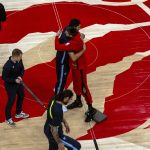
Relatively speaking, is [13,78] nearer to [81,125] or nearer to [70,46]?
[70,46]

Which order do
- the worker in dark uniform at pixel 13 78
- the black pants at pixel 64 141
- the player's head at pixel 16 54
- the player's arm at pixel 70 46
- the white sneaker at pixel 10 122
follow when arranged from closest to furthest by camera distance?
the black pants at pixel 64 141
the player's head at pixel 16 54
the worker in dark uniform at pixel 13 78
the player's arm at pixel 70 46
the white sneaker at pixel 10 122

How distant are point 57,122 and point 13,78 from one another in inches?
59.7

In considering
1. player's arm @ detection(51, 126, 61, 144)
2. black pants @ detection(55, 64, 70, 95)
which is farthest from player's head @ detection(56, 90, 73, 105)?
black pants @ detection(55, 64, 70, 95)

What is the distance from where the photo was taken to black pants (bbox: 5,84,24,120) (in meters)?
7.59

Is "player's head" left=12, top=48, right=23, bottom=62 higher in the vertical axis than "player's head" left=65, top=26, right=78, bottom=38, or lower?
lower

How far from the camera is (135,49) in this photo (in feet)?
33.3

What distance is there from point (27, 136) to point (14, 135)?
23 cm


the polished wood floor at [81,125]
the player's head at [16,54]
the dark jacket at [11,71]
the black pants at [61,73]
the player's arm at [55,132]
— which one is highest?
the player's head at [16,54]

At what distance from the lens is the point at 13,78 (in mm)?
7430

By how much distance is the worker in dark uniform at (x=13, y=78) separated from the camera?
726cm

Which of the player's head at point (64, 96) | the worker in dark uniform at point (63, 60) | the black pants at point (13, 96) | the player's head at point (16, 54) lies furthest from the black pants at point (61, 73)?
the player's head at point (64, 96)

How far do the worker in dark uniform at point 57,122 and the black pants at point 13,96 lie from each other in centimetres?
134

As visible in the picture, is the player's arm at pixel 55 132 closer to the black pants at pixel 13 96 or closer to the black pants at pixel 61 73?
the black pants at pixel 13 96

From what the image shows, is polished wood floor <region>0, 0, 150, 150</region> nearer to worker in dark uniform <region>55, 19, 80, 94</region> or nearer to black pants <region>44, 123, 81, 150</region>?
worker in dark uniform <region>55, 19, 80, 94</region>
